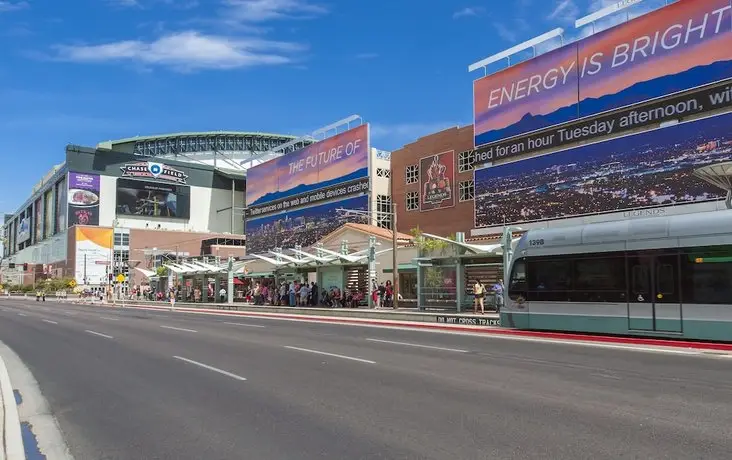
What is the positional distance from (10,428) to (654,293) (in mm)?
14425

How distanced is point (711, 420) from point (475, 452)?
3.10 metres

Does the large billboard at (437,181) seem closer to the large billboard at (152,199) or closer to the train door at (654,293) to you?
the train door at (654,293)

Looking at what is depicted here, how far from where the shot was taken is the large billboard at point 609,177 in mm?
34094

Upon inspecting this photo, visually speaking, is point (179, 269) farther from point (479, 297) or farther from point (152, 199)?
point (152, 199)

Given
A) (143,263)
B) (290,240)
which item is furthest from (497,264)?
(143,263)

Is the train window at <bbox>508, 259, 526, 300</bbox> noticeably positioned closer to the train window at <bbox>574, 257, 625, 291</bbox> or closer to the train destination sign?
the train window at <bbox>574, 257, 625, 291</bbox>

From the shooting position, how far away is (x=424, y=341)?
1672 centimetres

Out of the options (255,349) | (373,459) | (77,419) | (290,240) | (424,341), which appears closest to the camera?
(373,459)

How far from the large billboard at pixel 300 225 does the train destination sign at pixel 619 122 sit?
18.9 m

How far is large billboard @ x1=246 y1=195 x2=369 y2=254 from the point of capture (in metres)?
64.1

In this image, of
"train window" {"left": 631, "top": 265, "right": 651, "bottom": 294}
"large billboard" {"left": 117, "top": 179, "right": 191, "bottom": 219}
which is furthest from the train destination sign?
"large billboard" {"left": 117, "top": 179, "right": 191, "bottom": 219}

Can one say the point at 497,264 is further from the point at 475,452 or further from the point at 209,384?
the point at 475,452

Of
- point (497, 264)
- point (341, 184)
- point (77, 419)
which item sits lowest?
point (77, 419)

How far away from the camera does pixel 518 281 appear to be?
62.6 ft
